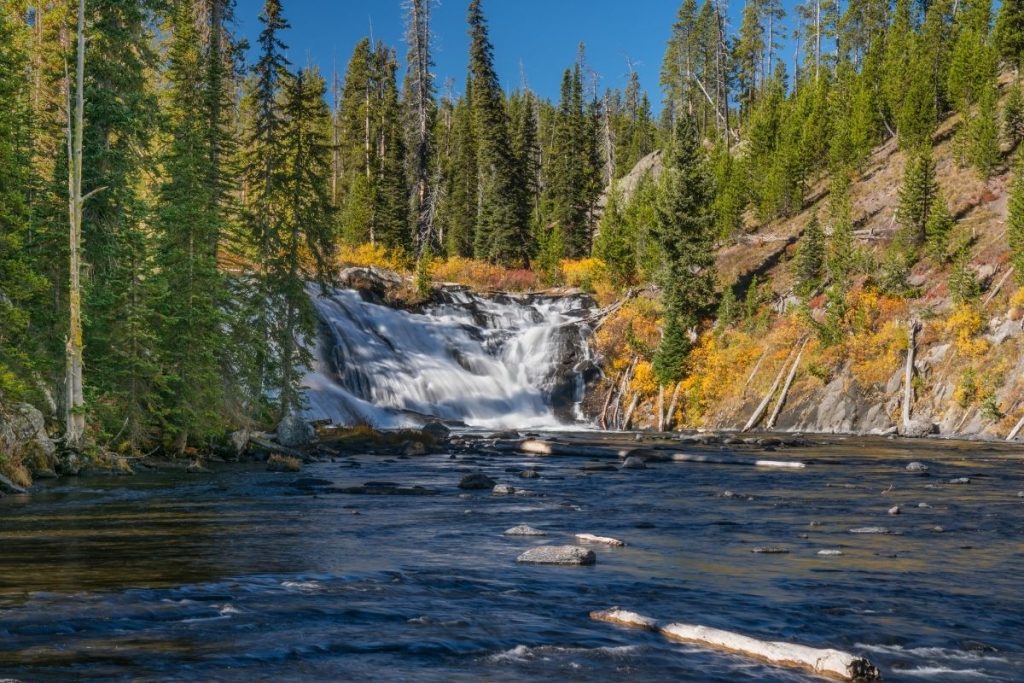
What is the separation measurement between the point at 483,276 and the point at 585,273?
7651mm

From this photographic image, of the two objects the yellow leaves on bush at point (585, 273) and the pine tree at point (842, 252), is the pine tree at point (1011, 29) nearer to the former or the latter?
the pine tree at point (842, 252)

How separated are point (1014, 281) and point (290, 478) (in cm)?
3495

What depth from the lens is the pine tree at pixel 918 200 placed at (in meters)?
50.4

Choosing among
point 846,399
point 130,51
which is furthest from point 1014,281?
point 130,51

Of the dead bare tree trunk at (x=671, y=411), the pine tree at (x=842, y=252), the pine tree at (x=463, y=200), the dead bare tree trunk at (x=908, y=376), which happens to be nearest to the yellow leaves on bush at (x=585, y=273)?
the pine tree at (x=463, y=200)

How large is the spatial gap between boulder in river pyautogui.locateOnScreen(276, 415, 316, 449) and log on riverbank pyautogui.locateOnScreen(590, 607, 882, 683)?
73.2 ft

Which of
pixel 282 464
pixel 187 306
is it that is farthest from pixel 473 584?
pixel 187 306

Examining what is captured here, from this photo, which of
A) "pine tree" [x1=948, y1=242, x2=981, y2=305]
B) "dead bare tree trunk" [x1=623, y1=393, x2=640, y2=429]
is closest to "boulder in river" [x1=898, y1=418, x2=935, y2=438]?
"pine tree" [x1=948, y1=242, x2=981, y2=305]

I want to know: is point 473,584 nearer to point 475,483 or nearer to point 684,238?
point 475,483

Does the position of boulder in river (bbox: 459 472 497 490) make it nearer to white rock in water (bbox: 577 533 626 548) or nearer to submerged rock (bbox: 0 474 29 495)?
white rock in water (bbox: 577 533 626 548)

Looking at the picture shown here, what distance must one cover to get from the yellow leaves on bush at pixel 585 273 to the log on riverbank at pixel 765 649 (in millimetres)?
53428

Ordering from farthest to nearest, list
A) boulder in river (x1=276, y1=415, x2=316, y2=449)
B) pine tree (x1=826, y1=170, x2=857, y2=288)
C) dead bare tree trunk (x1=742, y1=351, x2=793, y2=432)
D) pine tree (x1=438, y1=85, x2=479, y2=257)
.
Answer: pine tree (x1=438, y1=85, x2=479, y2=257) < pine tree (x1=826, y1=170, x2=857, y2=288) < dead bare tree trunk (x1=742, y1=351, x2=793, y2=432) < boulder in river (x1=276, y1=415, x2=316, y2=449)

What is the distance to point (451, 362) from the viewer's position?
1971 inches

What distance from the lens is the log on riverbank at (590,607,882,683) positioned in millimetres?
6719
